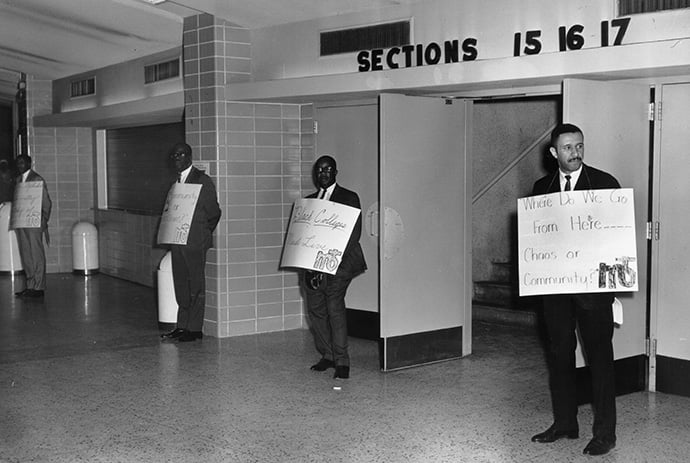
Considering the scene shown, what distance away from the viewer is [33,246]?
429 inches

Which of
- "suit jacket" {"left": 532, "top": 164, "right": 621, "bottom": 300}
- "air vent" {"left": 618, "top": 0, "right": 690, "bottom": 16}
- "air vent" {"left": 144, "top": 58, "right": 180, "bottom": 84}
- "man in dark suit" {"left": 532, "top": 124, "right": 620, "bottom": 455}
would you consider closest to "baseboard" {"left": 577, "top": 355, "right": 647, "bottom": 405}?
"man in dark suit" {"left": 532, "top": 124, "right": 620, "bottom": 455}

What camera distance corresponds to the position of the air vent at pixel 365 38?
23.1 feet

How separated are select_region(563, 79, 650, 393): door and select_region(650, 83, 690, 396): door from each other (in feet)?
0.30

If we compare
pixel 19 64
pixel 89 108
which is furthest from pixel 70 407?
pixel 19 64

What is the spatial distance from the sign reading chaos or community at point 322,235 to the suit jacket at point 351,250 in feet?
0.12

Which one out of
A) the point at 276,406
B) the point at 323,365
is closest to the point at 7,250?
the point at 323,365

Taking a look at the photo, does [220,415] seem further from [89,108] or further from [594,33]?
[89,108]

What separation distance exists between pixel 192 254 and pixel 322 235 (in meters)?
1.87

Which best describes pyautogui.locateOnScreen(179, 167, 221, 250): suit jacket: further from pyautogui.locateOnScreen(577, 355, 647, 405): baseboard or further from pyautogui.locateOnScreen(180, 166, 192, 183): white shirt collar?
pyautogui.locateOnScreen(577, 355, 647, 405): baseboard

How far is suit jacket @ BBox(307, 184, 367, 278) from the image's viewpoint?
6.64m

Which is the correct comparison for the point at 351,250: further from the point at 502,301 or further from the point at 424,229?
the point at 502,301

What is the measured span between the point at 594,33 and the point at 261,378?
3362 millimetres

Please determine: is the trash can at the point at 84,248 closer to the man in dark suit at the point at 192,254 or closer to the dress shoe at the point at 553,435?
the man in dark suit at the point at 192,254

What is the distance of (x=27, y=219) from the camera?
35.3ft
